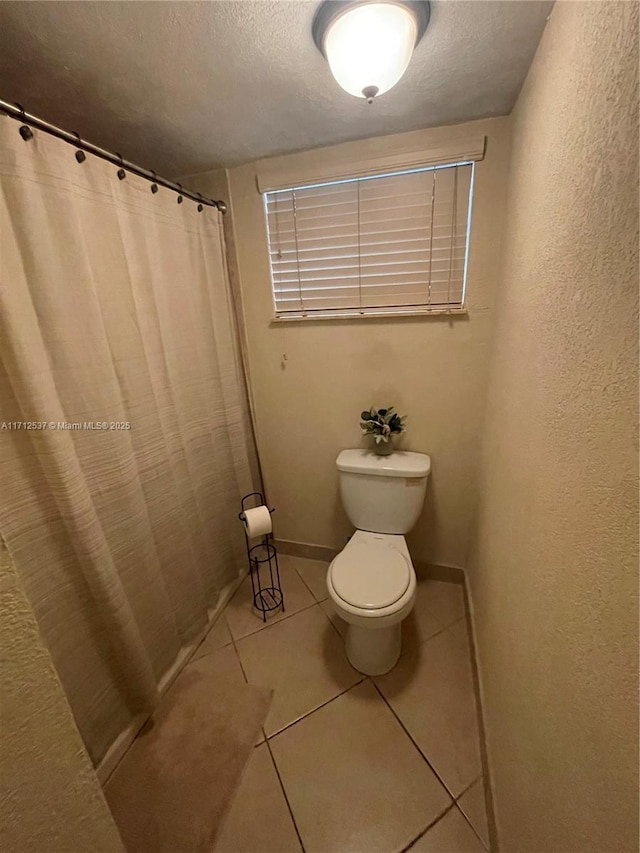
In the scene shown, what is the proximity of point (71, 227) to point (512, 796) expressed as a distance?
189 cm

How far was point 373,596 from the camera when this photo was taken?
1223 mm

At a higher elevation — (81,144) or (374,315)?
(81,144)

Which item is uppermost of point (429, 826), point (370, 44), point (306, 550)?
point (370, 44)

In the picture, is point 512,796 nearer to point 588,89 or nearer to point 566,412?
point 566,412

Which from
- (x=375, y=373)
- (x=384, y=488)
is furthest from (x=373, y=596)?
(x=375, y=373)

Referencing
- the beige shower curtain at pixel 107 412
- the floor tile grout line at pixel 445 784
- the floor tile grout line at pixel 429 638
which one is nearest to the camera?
the beige shower curtain at pixel 107 412

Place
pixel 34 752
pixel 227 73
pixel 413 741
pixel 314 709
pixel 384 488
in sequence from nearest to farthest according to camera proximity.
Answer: pixel 34 752 < pixel 227 73 < pixel 413 741 < pixel 314 709 < pixel 384 488

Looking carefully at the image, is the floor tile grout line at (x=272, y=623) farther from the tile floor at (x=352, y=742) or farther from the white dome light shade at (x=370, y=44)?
the white dome light shade at (x=370, y=44)

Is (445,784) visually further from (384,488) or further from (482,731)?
(384,488)

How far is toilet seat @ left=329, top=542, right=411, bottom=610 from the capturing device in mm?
1217

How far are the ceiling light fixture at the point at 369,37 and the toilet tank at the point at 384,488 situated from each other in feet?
4.12

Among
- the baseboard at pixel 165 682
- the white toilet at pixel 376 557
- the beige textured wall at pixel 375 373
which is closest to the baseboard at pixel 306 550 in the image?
the beige textured wall at pixel 375 373

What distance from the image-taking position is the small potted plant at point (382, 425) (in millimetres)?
1556

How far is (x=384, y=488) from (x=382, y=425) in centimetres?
29
